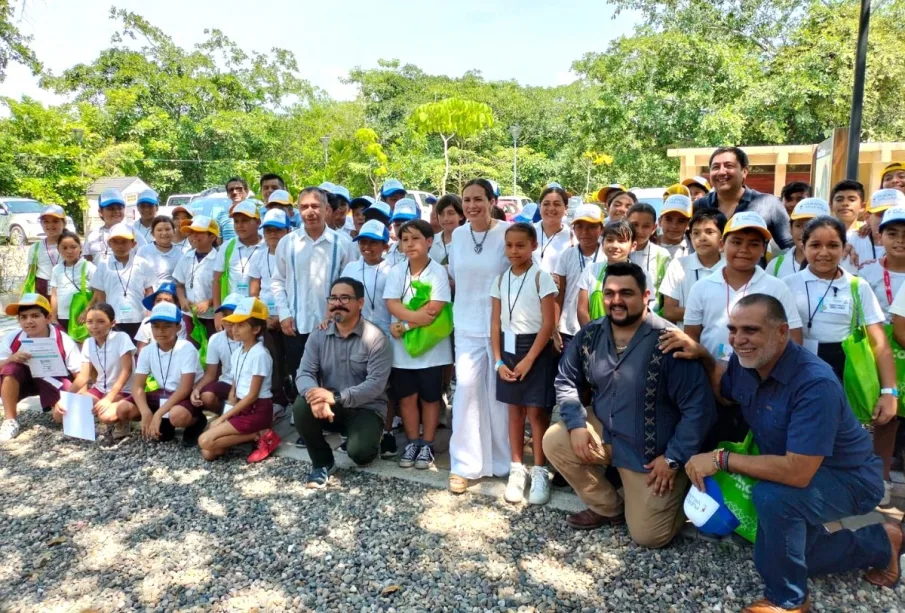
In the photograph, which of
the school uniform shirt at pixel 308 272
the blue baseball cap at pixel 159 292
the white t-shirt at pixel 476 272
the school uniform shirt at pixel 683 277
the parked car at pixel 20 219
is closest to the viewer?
the school uniform shirt at pixel 683 277

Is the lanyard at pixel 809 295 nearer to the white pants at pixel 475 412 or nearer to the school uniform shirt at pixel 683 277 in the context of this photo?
→ the school uniform shirt at pixel 683 277

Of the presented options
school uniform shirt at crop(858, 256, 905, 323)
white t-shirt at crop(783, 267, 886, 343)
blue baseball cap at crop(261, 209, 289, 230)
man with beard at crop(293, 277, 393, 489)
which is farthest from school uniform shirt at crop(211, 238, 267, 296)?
school uniform shirt at crop(858, 256, 905, 323)

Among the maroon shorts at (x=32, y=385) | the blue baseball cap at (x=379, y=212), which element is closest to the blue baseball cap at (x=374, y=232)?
the blue baseball cap at (x=379, y=212)

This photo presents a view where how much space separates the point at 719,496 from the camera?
10.1 feet

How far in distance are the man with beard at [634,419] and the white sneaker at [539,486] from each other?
29cm

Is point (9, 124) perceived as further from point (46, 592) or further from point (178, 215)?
point (46, 592)

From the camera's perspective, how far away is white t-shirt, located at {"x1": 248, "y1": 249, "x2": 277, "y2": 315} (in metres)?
5.29

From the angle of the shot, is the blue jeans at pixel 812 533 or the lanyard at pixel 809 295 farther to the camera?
the lanyard at pixel 809 295

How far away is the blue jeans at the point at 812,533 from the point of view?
2.74m

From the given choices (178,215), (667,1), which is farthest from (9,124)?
(667,1)

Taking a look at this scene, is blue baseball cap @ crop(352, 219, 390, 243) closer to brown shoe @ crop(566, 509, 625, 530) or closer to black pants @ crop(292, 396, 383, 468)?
black pants @ crop(292, 396, 383, 468)

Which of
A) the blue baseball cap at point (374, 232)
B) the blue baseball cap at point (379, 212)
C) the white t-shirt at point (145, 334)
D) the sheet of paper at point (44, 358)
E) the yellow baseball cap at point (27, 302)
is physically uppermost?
the blue baseball cap at point (379, 212)

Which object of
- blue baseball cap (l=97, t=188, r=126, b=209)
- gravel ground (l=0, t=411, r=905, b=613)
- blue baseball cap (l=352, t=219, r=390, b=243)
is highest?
blue baseball cap (l=97, t=188, r=126, b=209)

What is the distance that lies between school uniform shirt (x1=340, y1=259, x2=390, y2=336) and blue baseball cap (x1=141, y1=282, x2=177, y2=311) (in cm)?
185
